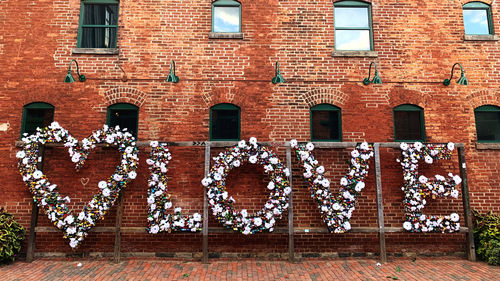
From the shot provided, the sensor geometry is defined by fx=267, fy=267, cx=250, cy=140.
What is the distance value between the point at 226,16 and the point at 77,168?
5.73 m

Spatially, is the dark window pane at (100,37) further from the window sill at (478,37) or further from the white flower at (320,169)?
the window sill at (478,37)

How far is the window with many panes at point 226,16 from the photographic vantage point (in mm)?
7727

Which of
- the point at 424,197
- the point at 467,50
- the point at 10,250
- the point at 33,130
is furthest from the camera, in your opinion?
the point at 467,50

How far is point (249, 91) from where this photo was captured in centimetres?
738

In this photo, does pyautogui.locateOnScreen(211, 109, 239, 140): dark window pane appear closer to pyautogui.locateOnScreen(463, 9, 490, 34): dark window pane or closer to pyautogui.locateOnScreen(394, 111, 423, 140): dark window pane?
pyautogui.locateOnScreen(394, 111, 423, 140): dark window pane

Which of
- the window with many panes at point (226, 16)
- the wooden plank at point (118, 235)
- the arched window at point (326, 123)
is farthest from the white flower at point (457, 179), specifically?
the wooden plank at point (118, 235)

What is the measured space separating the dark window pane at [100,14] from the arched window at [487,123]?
35.2 feet

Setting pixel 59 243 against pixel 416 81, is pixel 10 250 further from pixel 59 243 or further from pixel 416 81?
pixel 416 81

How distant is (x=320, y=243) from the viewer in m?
6.87

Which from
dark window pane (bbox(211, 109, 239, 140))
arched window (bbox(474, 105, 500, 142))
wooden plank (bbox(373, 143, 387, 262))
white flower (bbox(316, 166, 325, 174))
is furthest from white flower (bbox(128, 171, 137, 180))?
arched window (bbox(474, 105, 500, 142))

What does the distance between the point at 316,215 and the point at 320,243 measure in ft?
2.35

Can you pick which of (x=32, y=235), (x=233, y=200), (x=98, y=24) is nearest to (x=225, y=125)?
(x=233, y=200)

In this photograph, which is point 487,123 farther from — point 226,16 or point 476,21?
point 226,16

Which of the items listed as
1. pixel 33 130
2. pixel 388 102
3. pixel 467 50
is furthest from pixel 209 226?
pixel 467 50
